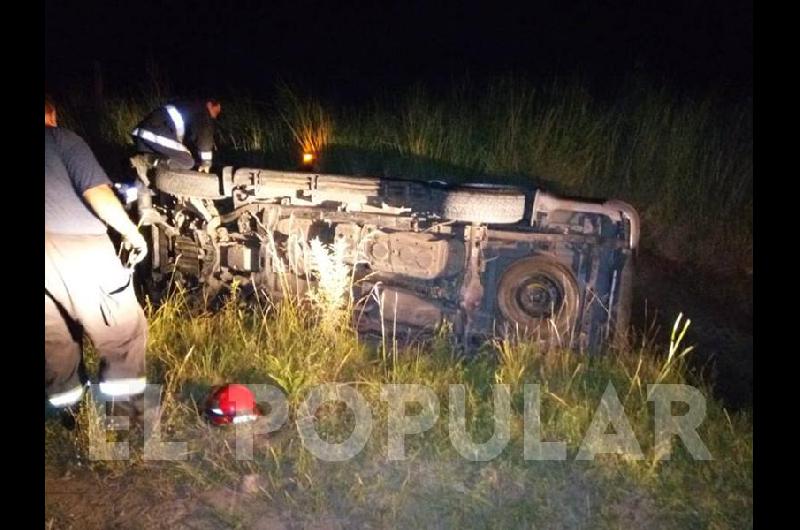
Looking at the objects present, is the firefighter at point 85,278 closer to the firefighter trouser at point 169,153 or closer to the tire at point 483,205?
the firefighter trouser at point 169,153

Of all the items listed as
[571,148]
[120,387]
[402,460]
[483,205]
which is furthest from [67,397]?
[571,148]

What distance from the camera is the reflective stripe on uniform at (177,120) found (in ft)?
19.2

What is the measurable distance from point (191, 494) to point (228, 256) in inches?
85.7

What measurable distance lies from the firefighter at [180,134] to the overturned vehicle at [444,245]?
50 cm

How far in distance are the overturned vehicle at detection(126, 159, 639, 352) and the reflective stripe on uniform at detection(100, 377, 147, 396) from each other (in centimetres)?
140

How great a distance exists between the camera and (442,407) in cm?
400

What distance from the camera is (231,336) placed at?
4664mm

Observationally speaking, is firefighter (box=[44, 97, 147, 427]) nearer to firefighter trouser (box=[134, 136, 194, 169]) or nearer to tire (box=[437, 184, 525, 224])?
firefighter trouser (box=[134, 136, 194, 169])

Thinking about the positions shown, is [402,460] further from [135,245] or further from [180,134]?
[180,134]

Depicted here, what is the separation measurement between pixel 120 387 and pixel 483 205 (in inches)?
93.5

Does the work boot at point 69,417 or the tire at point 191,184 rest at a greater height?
the tire at point 191,184

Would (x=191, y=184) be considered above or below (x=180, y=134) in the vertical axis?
below

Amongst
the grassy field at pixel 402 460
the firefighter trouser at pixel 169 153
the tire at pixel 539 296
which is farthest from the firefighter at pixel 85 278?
the tire at pixel 539 296
